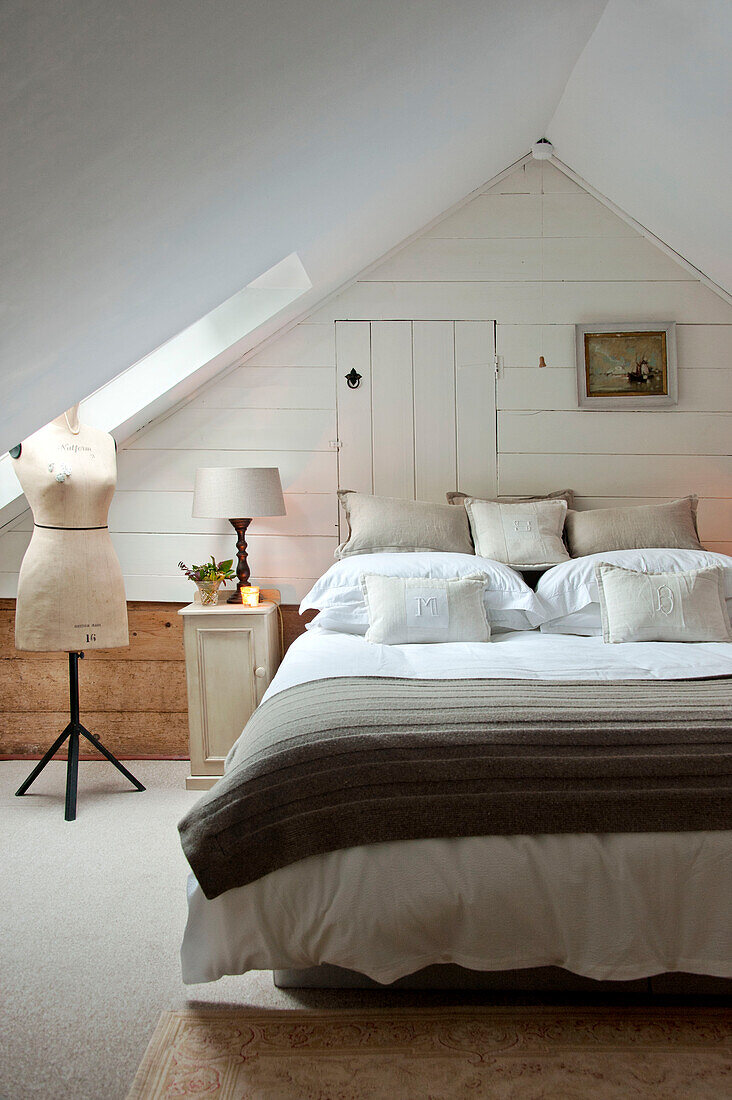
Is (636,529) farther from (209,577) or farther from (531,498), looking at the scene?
(209,577)

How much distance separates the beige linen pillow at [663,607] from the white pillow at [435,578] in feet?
0.89

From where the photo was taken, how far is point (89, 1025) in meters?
1.70

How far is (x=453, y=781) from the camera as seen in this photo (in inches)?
64.2

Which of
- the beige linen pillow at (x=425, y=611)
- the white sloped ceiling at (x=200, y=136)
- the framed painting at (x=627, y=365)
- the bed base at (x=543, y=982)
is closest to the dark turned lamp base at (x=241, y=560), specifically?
the beige linen pillow at (x=425, y=611)

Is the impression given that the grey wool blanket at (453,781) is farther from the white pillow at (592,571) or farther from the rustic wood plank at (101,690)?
the rustic wood plank at (101,690)

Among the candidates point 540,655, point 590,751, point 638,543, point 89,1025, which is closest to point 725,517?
point 638,543

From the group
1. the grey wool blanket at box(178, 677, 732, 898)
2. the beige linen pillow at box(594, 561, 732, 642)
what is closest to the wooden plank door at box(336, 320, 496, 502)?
the beige linen pillow at box(594, 561, 732, 642)

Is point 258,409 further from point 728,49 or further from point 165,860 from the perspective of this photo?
point 728,49

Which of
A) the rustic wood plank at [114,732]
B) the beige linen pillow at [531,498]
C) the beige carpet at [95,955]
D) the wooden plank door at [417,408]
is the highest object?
the wooden plank door at [417,408]

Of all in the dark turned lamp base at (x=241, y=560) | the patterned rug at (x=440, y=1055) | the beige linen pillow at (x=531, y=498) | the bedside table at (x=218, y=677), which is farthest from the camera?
the beige linen pillow at (x=531, y=498)

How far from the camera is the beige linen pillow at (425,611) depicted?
279 cm

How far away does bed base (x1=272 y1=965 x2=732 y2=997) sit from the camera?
1713 mm

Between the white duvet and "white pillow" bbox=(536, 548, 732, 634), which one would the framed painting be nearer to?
"white pillow" bbox=(536, 548, 732, 634)

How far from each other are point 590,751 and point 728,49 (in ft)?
5.93
